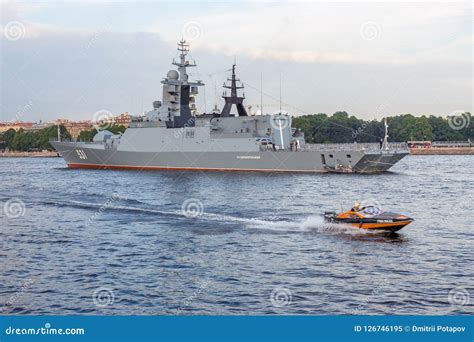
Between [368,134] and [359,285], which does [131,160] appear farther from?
[368,134]

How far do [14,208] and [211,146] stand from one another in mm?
32745

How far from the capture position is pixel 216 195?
41125mm

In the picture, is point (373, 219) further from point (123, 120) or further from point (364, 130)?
point (123, 120)

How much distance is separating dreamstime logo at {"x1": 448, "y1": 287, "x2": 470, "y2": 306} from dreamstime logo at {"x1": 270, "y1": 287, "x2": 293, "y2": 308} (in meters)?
4.48

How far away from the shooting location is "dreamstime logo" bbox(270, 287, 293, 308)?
15.3 metres

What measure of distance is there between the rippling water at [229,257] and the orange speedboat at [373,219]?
0.45 m

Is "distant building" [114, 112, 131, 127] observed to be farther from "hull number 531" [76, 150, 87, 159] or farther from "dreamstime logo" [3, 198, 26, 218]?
"dreamstime logo" [3, 198, 26, 218]

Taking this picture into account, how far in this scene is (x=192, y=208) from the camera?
1339 inches

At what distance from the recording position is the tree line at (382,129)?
134750 mm
